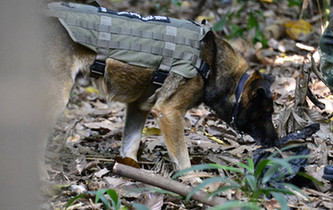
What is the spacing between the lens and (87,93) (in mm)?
9000

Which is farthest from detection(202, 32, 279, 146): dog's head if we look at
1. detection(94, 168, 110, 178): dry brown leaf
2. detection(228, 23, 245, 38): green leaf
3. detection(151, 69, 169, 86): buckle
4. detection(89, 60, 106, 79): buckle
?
detection(228, 23, 245, 38): green leaf

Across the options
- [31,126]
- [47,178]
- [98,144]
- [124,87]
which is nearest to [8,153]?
[31,126]

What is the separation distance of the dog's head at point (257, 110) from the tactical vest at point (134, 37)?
0.61 metres

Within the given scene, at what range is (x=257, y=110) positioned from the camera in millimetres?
5172

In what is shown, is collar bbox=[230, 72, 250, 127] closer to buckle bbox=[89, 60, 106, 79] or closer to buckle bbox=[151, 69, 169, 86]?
buckle bbox=[151, 69, 169, 86]

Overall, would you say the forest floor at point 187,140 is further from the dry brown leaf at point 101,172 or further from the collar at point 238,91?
the collar at point 238,91

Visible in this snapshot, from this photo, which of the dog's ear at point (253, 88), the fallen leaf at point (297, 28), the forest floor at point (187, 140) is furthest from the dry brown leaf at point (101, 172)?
the fallen leaf at point (297, 28)

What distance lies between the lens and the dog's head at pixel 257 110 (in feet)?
16.4

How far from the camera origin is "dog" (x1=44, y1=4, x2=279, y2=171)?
4.74 m

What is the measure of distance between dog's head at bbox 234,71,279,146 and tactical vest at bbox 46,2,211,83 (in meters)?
0.61

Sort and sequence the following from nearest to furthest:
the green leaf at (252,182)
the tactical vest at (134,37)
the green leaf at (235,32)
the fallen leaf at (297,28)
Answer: the green leaf at (252,182)
the tactical vest at (134,37)
the green leaf at (235,32)
the fallen leaf at (297,28)

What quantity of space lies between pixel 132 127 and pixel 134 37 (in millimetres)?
1364

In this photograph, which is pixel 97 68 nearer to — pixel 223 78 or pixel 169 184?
pixel 223 78

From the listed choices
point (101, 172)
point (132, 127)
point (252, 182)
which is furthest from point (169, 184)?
point (132, 127)
